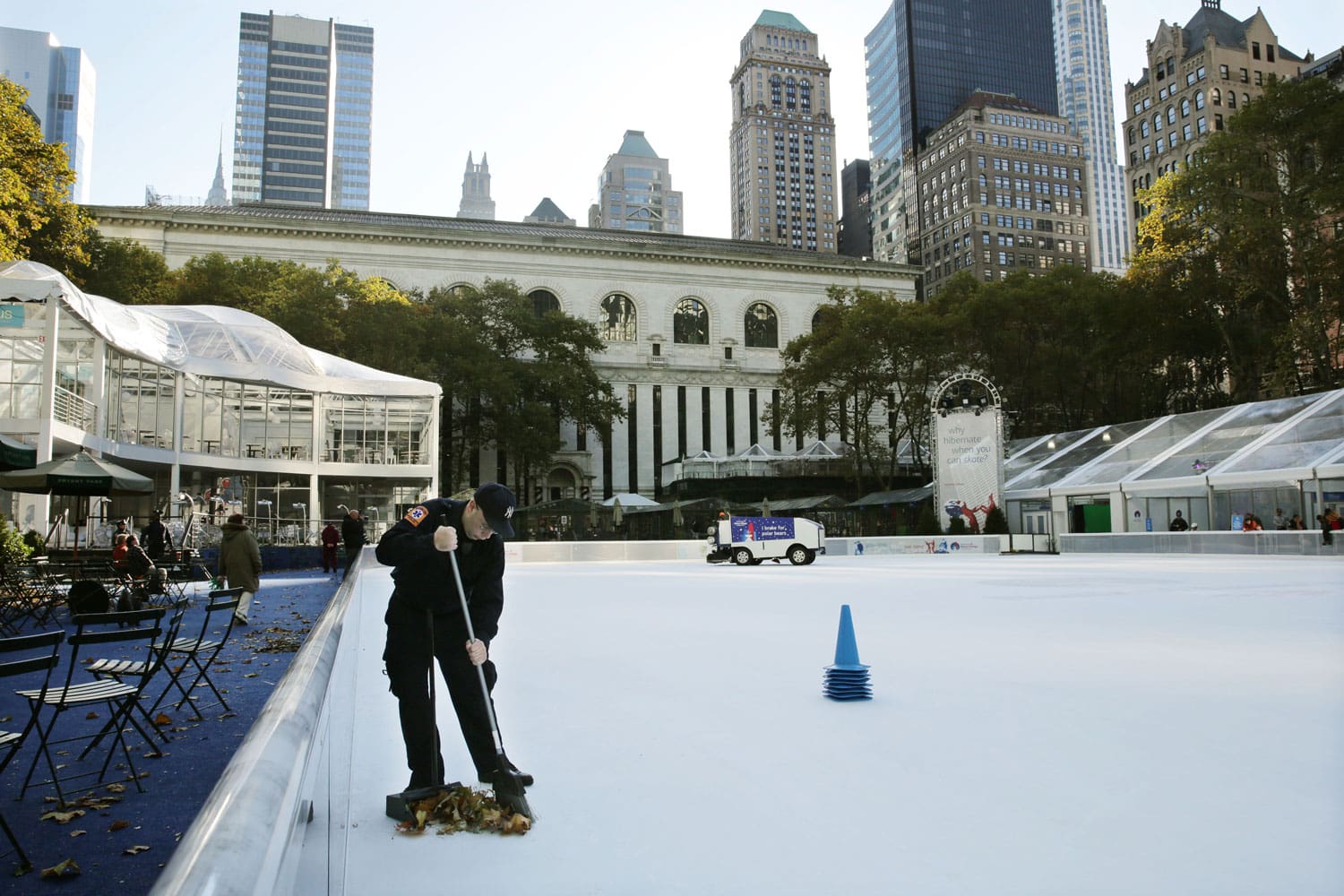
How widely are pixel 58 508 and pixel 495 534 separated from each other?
31.6 metres

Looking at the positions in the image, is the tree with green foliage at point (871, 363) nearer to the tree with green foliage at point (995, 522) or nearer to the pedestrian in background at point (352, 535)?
the tree with green foliage at point (995, 522)

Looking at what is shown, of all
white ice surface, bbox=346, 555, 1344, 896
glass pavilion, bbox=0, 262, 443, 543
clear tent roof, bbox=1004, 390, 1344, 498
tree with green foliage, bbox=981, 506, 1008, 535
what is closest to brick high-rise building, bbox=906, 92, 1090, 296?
clear tent roof, bbox=1004, 390, 1344, 498

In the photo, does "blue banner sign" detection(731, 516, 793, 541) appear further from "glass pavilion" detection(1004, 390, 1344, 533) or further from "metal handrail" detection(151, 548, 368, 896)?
"metal handrail" detection(151, 548, 368, 896)

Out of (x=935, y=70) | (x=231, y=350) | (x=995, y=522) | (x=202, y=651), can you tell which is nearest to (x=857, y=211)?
(x=935, y=70)

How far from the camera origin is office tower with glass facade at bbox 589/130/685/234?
183m

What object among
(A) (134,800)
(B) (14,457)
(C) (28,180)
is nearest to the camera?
(A) (134,800)

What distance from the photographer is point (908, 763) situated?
5.21 m

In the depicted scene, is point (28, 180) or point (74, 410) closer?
point (28, 180)

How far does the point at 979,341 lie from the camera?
50000 millimetres

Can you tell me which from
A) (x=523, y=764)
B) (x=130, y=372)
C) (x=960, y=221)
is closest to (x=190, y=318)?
(x=130, y=372)

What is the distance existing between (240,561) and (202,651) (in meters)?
4.42

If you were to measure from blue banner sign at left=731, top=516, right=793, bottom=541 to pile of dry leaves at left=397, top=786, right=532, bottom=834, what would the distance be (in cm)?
2722

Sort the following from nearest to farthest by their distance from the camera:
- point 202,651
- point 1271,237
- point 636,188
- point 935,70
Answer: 1. point 202,651
2. point 1271,237
3. point 935,70
4. point 636,188

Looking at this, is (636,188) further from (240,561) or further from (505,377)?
(240,561)
